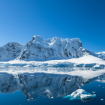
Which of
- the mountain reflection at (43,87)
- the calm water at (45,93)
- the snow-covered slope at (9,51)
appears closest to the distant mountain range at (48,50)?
the snow-covered slope at (9,51)

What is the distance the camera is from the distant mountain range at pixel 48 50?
1939 inches

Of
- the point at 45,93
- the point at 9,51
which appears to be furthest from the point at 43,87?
the point at 9,51

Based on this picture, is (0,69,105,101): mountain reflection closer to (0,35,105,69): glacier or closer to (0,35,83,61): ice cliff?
(0,35,105,69): glacier

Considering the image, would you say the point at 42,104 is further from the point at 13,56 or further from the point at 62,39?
the point at 13,56

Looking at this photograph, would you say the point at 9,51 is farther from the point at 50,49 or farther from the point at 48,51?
the point at 50,49

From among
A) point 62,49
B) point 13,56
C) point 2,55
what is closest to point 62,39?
point 62,49

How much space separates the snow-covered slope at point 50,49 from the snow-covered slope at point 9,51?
10.5 metres

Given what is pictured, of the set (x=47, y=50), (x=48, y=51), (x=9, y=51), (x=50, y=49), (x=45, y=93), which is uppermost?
(x=50, y=49)

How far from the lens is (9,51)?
58469 mm

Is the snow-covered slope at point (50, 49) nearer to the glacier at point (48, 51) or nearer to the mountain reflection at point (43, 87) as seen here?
the glacier at point (48, 51)

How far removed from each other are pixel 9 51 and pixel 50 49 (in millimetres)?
27264

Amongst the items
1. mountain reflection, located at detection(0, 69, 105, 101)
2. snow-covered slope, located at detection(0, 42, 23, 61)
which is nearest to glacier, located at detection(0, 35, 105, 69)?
snow-covered slope, located at detection(0, 42, 23, 61)

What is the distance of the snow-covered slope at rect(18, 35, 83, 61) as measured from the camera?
49.5 metres

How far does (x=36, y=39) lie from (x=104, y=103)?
171 ft
